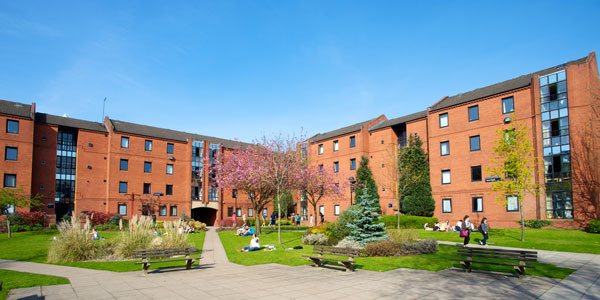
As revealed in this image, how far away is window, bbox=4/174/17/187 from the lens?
37906 millimetres

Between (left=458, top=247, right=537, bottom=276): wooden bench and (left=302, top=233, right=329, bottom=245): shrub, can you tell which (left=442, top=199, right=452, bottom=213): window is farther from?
(left=458, top=247, right=537, bottom=276): wooden bench

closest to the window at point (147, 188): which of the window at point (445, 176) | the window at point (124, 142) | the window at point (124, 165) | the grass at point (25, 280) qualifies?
the window at point (124, 165)

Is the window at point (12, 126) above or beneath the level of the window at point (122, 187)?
above

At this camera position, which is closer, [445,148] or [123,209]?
[445,148]

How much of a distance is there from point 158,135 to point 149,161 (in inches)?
149

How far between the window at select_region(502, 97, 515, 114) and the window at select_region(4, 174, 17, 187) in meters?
45.6

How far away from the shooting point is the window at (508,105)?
107 feet

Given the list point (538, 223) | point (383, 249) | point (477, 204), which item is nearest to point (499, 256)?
point (383, 249)

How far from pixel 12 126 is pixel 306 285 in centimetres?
4071

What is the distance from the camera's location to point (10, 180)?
3816 cm

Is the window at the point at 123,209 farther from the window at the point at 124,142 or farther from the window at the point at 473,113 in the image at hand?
the window at the point at 473,113

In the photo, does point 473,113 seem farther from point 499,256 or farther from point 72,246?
point 72,246

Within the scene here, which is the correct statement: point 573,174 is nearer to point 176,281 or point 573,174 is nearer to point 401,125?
point 401,125

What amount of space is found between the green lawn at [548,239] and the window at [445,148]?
11016 millimetres
